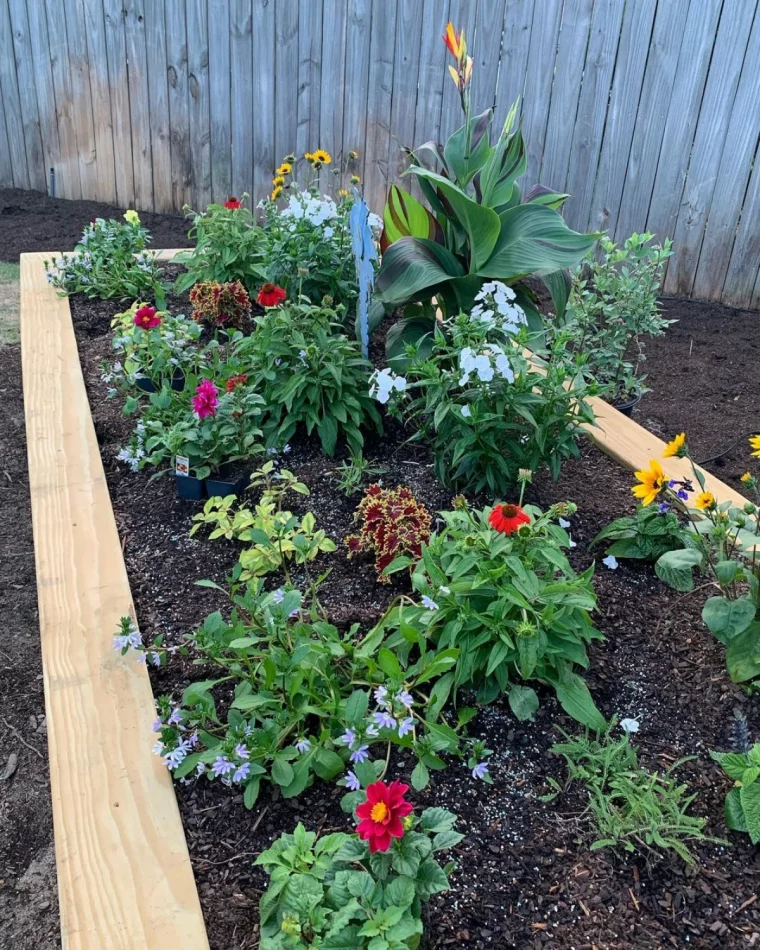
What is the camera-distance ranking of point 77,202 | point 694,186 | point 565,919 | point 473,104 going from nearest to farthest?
point 565,919 → point 694,186 → point 473,104 → point 77,202

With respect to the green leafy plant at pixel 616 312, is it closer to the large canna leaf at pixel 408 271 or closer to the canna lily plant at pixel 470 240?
the canna lily plant at pixel 470 240

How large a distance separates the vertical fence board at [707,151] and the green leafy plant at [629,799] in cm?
383

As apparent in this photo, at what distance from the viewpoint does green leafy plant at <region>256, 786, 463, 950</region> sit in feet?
3.77

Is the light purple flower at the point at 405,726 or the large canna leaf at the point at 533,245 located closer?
the light purple flower at the point at 405,726

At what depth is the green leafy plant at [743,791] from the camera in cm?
139

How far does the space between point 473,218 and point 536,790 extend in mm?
1577

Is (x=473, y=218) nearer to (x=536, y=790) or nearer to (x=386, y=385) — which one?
(x=386, y=385)

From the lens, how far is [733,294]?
473cm

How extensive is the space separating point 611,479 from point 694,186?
2887mm

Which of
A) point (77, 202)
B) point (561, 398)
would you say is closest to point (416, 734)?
point (561, 398)

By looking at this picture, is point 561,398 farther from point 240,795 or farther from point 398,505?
point 240,795

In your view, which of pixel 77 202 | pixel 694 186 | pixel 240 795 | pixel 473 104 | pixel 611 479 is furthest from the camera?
pixel 77 202

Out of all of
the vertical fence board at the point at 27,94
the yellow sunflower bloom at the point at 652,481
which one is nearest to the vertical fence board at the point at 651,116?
the yellow sunflower bloom at the point at 652,481

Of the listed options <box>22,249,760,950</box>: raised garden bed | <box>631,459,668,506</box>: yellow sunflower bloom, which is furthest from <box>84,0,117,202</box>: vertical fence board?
<box>631,459,668,506</box>: yellow sunflower bloom
